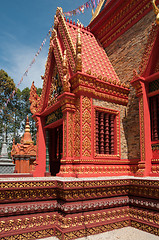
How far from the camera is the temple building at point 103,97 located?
686 cm

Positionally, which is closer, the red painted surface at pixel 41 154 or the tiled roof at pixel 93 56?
the tiled roof at pixel 93 56

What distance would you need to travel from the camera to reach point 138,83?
7211mm

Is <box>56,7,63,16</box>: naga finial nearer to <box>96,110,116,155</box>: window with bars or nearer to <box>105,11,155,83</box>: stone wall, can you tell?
<box>105,11,155,83</box>: stone wall

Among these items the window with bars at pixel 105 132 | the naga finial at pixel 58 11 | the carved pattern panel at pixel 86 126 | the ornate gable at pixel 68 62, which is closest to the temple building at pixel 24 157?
the ornate gable at pixel 68 62

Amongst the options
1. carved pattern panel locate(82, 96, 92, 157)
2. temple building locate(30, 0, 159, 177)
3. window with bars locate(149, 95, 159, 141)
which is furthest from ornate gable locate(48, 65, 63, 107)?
window with bars locate(149, 95, 159, 141)

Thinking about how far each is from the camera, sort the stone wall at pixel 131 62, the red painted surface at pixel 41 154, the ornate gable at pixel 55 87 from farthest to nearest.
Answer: the red painted surface at pixel 41 154 < the ornate gable at pixel 55 87 < the stone wall at pixel 131 62

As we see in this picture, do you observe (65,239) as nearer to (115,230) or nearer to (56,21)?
(115,230)

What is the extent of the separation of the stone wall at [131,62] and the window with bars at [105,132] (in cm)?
47

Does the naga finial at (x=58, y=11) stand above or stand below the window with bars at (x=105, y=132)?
above

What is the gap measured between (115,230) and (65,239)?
1.44 m

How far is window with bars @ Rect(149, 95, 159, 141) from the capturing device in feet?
22.8

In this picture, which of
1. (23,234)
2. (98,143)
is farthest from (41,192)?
(98,143)

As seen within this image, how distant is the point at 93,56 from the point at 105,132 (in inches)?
126

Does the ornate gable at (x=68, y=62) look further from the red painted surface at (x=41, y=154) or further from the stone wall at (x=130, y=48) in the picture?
the red painted surface at (x=41, y=154)
